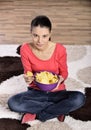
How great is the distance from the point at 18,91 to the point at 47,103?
11.8 inches

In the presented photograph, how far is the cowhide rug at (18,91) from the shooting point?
1.53 meters

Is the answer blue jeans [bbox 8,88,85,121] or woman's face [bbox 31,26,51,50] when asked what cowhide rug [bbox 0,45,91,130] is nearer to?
blue jeans [bbox 8,88,85,121]

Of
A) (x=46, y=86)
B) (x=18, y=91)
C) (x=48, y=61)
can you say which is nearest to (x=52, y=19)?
(x=18, y=91)

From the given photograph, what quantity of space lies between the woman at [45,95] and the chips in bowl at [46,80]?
0.04 meters

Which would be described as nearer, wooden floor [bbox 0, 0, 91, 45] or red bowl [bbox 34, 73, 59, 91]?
red bowl [bbox 34, 73, 59, 91]

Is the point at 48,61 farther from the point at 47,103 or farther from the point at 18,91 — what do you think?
the point at 18,91

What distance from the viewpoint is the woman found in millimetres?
1563

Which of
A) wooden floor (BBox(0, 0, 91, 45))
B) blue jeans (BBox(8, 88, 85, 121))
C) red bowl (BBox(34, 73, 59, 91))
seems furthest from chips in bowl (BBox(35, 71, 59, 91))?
wooden floor (BBox(0, 0, 91, 45))

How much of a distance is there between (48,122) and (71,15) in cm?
177

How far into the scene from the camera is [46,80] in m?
1.53

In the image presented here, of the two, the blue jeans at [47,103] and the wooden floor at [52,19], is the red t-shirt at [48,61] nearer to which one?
the blue jeans at [47,103]

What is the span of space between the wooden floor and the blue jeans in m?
0.95

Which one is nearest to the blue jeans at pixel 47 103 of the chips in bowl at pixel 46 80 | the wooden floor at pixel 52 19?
the chips in bowl at pixel 46 80

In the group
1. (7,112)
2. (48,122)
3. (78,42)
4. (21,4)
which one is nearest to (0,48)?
(78,42)
